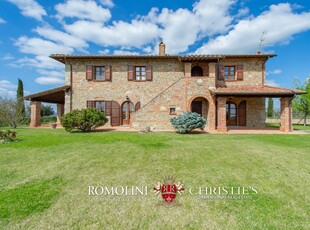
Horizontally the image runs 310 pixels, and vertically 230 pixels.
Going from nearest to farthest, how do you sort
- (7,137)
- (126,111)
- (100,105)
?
(7,137) < (100,105) < (126,111)

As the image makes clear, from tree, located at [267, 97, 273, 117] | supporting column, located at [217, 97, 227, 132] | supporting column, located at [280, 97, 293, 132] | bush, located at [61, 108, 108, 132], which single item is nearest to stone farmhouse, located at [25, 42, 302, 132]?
supporting column, located at [217, 97, 227, 132]

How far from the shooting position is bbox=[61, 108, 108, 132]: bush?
10953 mm

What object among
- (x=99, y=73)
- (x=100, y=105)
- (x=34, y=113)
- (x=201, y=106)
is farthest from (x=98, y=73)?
(x=201, y=106)

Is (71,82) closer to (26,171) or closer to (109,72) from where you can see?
(109,72)

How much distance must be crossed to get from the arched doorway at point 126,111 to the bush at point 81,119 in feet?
11.8

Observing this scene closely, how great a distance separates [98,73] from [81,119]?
5816mm

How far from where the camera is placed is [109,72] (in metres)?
14.9

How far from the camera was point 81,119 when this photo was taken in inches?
434

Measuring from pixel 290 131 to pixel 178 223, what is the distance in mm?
13218

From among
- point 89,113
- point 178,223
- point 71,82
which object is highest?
point 71,82

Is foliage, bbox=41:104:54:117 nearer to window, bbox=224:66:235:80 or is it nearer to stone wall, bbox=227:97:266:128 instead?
window, bbox=224:66:235:80

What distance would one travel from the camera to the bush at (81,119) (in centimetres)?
1095

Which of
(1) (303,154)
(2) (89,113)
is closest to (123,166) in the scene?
(1) (303,154)

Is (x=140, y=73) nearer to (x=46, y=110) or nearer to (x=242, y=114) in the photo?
(x=242, y=114)
